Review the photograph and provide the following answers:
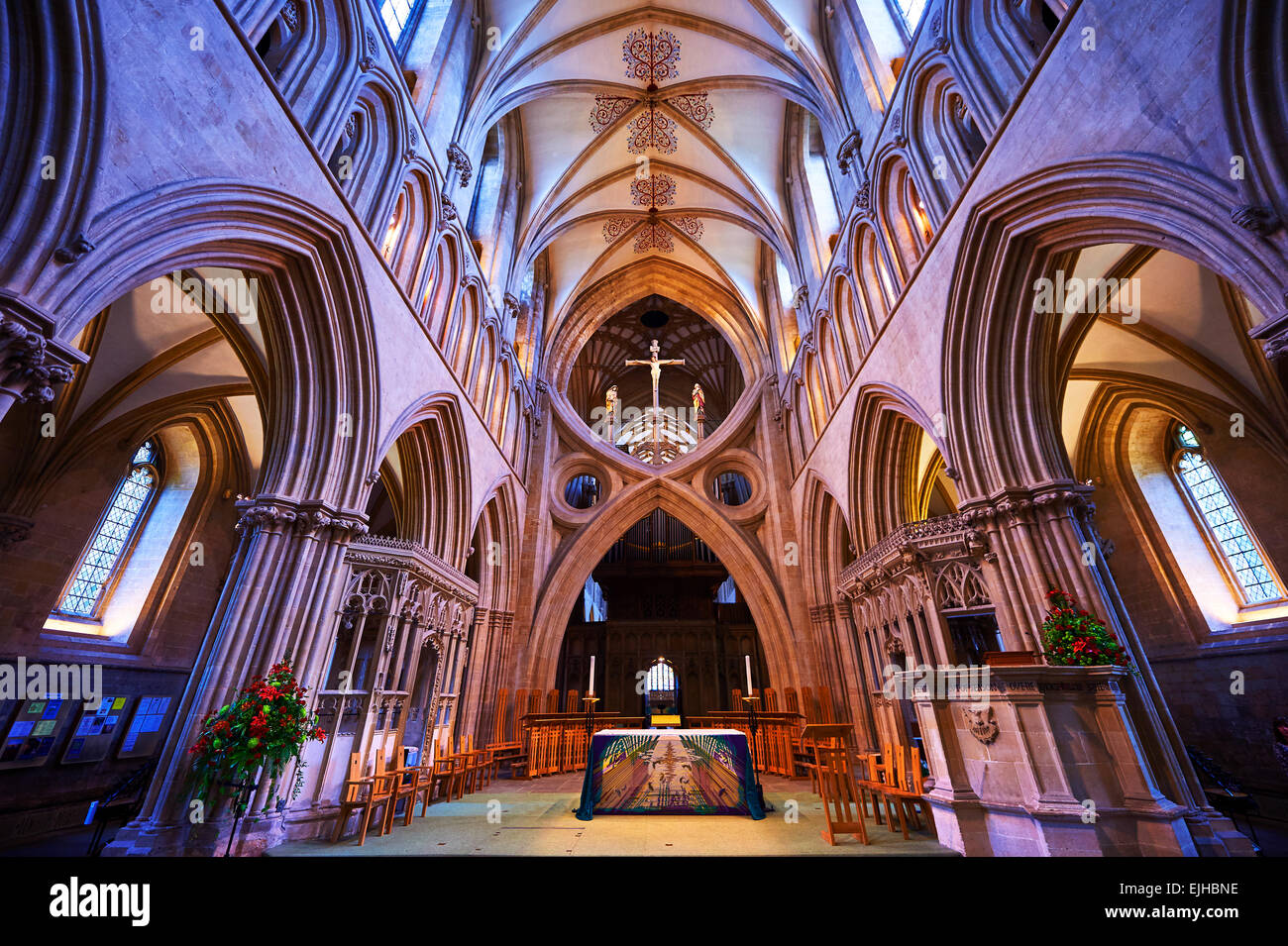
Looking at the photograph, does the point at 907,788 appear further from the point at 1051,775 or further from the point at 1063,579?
the point at 1063,579

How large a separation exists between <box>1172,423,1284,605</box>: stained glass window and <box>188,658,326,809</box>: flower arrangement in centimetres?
1473

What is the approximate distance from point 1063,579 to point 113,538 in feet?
54.1

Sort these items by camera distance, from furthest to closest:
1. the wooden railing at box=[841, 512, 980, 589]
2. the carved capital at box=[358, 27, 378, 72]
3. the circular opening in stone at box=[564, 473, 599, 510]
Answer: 1. the circular opening in stone at box=[564, 473, 599, 510]
2. the wooden railing at box=[841, 512, 980, 589]
3. the carved capital at box=[358, 27, 378, 72]

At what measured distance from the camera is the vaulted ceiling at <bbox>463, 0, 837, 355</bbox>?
1182 cm

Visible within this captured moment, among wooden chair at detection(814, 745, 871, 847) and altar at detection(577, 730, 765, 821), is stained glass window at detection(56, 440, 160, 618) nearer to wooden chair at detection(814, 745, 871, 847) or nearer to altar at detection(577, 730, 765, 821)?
altar at detection(577, 730, 765, 821)

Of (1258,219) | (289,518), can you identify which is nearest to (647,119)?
(289,518)

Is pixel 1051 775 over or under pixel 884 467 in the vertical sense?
under

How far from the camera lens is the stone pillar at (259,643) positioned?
5.26 meters

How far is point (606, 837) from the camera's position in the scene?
5.46m

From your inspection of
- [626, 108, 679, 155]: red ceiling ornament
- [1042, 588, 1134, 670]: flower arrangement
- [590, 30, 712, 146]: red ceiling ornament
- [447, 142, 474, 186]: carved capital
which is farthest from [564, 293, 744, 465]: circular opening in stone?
[1042, 588, 1134, 670]: flower arrangement

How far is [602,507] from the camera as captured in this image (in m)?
16.5

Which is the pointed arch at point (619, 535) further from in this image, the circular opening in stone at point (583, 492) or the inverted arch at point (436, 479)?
the inverted arch at point (436, 479)

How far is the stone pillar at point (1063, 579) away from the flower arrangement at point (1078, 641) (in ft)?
1.44

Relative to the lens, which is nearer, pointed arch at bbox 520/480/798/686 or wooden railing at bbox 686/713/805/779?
wooden railing at bbox 686/713/805/779
